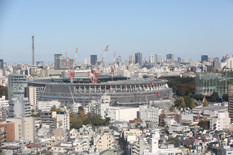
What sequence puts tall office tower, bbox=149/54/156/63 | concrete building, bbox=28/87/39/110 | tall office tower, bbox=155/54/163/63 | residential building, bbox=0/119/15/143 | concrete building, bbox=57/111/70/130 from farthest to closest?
tall office tower, bbox=155/54/163/63
tall office tower, bbox=149/54/156/63
concrete building, bbox=28/87/39/110
concrete building, bbox=57/111/70/130
residential building, bbox=0/119/15/143

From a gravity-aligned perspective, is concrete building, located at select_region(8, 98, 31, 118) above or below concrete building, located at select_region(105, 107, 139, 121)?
above

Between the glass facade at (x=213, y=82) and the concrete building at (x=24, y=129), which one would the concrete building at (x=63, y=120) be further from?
the glass facade at (x=213, y=82)

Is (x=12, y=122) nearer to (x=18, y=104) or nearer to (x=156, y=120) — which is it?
(x=18, y=104)

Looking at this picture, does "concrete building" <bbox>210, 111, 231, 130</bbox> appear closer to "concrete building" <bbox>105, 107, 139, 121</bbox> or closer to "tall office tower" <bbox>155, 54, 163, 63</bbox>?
"concrete building" <bbox>105, 107, 139, 121</bbox>

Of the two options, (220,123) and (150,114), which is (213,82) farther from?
(220,123)

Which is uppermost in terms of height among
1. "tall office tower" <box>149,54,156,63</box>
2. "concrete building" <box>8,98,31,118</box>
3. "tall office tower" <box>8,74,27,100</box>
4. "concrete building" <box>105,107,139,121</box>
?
"tall office tower" <box>149,54,156,63</box>

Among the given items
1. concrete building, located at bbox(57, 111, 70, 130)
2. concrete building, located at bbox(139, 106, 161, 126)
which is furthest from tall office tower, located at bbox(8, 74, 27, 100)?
concrete building, located at bbox(139, 106, 161, 126)

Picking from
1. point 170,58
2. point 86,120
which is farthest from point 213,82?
point 170,58
